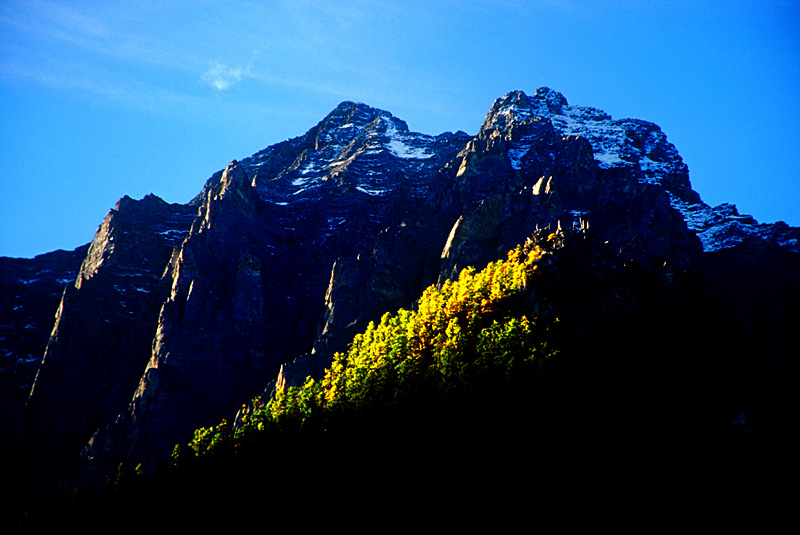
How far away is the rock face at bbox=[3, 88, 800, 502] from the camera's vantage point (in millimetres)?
101375

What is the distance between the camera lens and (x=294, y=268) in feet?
429

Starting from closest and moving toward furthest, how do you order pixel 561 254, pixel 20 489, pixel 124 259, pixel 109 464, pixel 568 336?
pixel 568 336, pixel 561 254, pixel 109 464, pixel 20 489, pixel 124 259

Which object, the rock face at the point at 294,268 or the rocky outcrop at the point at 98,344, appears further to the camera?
the rocky outcrop at the point at 98,344

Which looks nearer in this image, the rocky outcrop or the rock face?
the rock face

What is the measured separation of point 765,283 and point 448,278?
158ft

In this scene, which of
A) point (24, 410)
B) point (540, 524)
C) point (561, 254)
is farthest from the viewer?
point (24, 410)

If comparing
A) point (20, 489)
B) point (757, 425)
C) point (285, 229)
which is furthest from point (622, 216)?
point (20, 489)

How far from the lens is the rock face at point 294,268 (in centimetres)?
10138

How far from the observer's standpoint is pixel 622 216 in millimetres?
111188

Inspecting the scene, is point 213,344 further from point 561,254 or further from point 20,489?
point 561,254

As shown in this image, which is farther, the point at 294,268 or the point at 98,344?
the point at 294,268

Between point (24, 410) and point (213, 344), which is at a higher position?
point (213, 344)

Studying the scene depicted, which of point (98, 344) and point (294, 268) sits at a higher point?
Answer: point (294, 268)

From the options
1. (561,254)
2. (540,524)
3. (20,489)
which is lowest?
(20,489)
